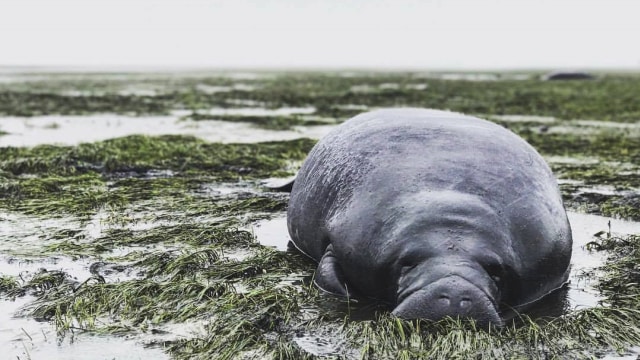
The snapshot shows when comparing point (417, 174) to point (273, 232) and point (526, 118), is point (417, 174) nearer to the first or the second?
point (273, 232)

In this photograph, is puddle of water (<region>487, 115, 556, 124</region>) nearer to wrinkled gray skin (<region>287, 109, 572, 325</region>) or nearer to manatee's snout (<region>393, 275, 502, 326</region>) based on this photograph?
wrinkled gray skin (<region>287, 109, 572, 325</region>)

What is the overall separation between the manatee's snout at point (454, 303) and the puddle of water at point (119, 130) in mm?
10823

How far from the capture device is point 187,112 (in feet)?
76.5

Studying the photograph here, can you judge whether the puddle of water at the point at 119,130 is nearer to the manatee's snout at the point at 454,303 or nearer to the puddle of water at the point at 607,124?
the puddle of water at the point at 607,124

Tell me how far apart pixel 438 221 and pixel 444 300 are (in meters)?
0.58

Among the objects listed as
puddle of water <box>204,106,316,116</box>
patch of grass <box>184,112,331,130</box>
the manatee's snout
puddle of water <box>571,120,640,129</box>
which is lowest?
puddle of water <box>204,106,316,116</box>

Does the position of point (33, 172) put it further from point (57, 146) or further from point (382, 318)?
point (382, 318)

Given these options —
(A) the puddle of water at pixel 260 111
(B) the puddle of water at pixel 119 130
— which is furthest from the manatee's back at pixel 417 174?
(A) the puddle of water at pixel 260 111

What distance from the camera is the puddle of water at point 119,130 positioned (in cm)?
1497

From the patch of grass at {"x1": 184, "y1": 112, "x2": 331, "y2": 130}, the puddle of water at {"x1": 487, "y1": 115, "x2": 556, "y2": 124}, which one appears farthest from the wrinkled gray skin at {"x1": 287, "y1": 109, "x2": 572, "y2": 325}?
the puddle of water at {"x1": 487, "y1": 115, "x2": 556, "y2": 124}

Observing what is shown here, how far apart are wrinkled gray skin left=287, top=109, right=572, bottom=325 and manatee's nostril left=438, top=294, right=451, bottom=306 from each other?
1 centimetres

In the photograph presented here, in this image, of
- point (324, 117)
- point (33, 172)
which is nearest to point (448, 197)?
point (33, 172)

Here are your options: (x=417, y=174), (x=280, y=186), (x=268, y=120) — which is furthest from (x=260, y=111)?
(x=417, y=174)

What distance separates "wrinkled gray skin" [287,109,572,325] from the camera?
4098 mm
